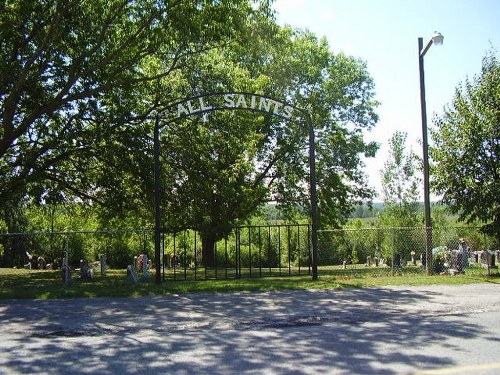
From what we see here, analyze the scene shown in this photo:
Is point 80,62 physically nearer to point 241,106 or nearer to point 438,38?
point 241,106

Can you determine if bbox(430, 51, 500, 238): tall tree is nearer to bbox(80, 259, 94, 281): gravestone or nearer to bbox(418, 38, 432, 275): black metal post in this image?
bbox(418, 38, 432, 275): black metal post

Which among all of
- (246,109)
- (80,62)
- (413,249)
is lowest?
(413,249)

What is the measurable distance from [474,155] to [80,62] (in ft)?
43.3

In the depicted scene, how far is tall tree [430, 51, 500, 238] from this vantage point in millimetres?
16484

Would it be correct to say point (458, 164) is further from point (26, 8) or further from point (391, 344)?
point (26, 8)

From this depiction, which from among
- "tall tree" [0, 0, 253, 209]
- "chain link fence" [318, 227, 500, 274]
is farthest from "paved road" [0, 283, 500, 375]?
"tall tree" [0, 0, 253, 209]

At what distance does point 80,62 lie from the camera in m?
15.9

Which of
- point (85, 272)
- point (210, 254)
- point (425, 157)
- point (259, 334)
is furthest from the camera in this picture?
point (210, 254)

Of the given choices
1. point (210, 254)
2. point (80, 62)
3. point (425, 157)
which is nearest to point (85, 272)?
point (80, 62)

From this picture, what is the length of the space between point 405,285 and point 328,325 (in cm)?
561

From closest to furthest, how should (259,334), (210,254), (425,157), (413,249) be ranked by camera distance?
(259,334)
(425,157)
(210,254)
(413,249)

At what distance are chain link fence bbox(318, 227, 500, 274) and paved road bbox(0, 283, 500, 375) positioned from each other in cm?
665

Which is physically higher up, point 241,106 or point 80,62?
point 80,62

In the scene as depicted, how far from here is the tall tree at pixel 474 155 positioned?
16484 millimetres
